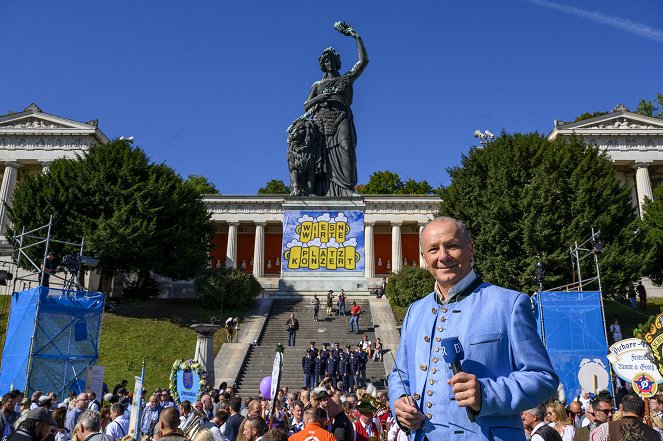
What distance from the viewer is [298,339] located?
2670 cm

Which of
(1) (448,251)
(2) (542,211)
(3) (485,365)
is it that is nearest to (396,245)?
(2) (542,211)

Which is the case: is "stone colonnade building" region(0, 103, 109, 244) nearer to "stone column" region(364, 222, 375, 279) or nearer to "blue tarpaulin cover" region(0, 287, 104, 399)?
"stone column" region(364, 222, 375, 279)

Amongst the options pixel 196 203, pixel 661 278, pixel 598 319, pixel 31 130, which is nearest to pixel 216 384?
pixel 598 319

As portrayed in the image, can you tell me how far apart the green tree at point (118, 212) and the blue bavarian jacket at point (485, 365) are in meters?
33.7

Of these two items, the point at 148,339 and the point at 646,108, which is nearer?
the point at 148,339

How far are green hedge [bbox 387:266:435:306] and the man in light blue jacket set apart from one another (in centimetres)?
3056

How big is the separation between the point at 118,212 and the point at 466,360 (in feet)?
116

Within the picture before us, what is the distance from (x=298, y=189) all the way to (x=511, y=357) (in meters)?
29.0

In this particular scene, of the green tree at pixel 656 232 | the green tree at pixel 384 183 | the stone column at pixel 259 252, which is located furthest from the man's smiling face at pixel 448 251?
the green tree at pixel 384 183

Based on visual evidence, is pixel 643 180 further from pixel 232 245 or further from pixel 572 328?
pixel 232 245

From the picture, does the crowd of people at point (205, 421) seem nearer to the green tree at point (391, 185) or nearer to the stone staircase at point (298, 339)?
the stone staircase at point (298, 339)

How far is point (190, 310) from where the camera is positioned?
34594 millimetres

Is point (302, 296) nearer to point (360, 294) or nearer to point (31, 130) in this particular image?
point (360, 294)

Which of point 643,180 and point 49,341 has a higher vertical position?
point 643,180
